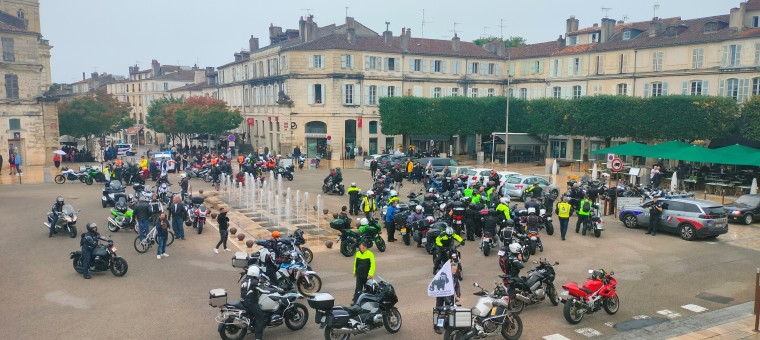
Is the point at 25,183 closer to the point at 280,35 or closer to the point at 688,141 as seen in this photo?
the point at 280,35

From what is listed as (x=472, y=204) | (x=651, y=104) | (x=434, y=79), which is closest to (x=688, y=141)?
(x=651, y=104)

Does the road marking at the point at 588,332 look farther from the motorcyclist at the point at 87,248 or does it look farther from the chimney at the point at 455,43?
the chimney at the point at 455,43

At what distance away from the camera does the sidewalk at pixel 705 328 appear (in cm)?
1169

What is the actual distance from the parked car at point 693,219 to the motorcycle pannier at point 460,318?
14.1m

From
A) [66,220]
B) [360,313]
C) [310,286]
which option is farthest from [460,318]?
[66,220]

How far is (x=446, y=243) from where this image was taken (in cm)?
1550

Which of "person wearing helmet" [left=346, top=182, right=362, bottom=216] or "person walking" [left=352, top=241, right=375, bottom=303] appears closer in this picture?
"person walking" [left=352, top=241, right=375, bottom=303]

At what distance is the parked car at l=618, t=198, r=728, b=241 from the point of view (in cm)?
2055

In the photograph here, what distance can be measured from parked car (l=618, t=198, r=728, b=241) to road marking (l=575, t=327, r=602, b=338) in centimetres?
1105

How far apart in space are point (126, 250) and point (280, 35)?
47.9 metres

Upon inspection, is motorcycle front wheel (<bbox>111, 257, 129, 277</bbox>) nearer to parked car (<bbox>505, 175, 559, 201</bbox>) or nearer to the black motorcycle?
the black motorcycle

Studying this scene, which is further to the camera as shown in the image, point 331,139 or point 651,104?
point 331,139

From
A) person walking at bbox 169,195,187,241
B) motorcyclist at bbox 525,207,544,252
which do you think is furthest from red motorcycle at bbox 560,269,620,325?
person walking at bbox 169,195,187,241

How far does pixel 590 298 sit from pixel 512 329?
89.9 inches
